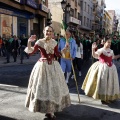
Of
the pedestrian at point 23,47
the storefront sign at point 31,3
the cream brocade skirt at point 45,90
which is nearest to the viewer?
the cream brocade skirt at point 45,90

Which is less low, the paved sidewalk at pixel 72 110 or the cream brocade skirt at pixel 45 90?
the cream brocade skirt at pixel 45 90

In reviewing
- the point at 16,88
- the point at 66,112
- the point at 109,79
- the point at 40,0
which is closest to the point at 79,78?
the point at 16,88

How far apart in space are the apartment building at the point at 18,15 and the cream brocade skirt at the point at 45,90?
46.7 ft

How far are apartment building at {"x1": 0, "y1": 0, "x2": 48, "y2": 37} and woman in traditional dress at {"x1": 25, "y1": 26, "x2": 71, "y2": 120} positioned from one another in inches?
551

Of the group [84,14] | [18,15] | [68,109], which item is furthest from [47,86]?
[84,14]

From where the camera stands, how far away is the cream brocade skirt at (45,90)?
15.7 ft

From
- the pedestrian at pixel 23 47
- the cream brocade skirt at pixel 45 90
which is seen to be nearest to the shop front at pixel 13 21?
the pedestrian at pixel 23 47

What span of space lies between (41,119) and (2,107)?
1259mm

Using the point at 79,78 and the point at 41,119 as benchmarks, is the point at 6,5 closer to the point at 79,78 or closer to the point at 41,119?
the point at 79,78

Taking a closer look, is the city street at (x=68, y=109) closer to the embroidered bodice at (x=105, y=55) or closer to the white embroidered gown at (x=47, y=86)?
the white embroidered gown at (x=47, y=86)

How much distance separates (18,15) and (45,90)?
727 inches

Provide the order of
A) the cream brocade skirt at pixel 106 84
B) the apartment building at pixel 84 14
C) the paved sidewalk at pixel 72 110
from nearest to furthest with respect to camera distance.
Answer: the paved sidewalk at pixel 72 110 → the cream brocade skirt at pixel 106 84 → the apartment building at pixel 84 14

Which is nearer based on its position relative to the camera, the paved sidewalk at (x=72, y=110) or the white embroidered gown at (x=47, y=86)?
the white embroidered gown at (x=47, y=86)

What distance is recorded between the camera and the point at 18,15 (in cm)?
2238
